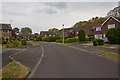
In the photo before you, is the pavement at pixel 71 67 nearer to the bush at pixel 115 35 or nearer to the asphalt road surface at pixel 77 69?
the asphalt road surface at pixel 77 69

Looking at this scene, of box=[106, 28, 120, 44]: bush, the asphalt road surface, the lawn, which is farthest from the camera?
box=[106, 28, 120, 44]: bush

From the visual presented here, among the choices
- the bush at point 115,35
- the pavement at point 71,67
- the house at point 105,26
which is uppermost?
the house at point 105,26

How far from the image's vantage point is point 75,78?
19.2 feet

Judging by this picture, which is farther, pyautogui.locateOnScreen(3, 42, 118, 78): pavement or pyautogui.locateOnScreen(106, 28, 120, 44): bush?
pyautogui.locateOnScreen(106, 28, 120, 44): bush

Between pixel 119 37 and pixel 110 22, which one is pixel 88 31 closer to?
pixel 110 22

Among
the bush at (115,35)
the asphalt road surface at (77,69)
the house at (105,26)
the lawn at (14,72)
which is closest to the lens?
the lawn at (14,72)

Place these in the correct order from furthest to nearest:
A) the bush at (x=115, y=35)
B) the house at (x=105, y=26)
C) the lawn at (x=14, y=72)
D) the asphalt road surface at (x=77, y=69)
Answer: the house at (x=105, y=26)
the bush at (x=115, y=35)
the asphalt road surface at (x=77, y=69)
the lawn at (x=14, y=72)

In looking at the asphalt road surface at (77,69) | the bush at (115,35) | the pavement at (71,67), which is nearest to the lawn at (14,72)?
the pavement at (71,67)

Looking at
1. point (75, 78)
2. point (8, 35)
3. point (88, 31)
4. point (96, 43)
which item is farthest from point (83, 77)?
point (88, 31)

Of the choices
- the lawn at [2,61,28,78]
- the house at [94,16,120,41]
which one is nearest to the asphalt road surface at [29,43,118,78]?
the lawn at [2,61,28,78]

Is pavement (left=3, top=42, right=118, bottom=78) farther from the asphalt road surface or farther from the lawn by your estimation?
the lawn

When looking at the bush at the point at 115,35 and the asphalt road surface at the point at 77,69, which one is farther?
the bush at the point at 115,35

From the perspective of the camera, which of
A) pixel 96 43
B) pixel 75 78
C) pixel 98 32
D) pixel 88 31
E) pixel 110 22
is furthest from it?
pixel 88 31

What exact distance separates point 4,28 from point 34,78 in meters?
39.8
